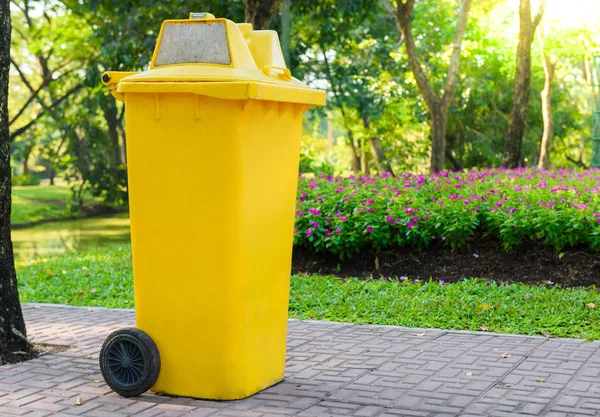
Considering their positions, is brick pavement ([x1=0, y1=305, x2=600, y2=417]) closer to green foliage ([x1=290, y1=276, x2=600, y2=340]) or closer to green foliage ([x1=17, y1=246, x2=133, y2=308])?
green foliage ([x1=290, y1=276, x2=600, y2=340])

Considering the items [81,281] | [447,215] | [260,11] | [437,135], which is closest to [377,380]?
[447,215]

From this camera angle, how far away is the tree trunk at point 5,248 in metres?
5.50

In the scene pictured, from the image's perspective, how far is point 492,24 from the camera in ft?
98.3

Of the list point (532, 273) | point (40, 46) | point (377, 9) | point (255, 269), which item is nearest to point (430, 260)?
point (532, 273)

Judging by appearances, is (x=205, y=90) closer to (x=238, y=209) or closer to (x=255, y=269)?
(x=238, y=209)

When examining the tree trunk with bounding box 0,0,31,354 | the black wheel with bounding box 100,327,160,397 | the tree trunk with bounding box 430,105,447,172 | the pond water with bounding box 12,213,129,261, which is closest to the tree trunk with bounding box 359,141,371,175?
the pond water with bounding box 12,213,129,261

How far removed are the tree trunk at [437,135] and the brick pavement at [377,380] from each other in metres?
9.70

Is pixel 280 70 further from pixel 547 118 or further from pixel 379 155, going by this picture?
pixel 379 155

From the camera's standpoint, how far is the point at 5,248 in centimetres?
554

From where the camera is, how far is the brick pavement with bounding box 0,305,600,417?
4281 mm

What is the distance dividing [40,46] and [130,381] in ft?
61.9

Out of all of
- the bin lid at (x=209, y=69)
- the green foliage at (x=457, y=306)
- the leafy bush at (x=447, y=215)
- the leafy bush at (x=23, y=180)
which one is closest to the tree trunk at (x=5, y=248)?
the bin lid at (x=209, y=69)

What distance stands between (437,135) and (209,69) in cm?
1165

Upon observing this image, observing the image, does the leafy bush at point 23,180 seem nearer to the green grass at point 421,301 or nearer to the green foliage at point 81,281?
the green foliage at point 81,281
